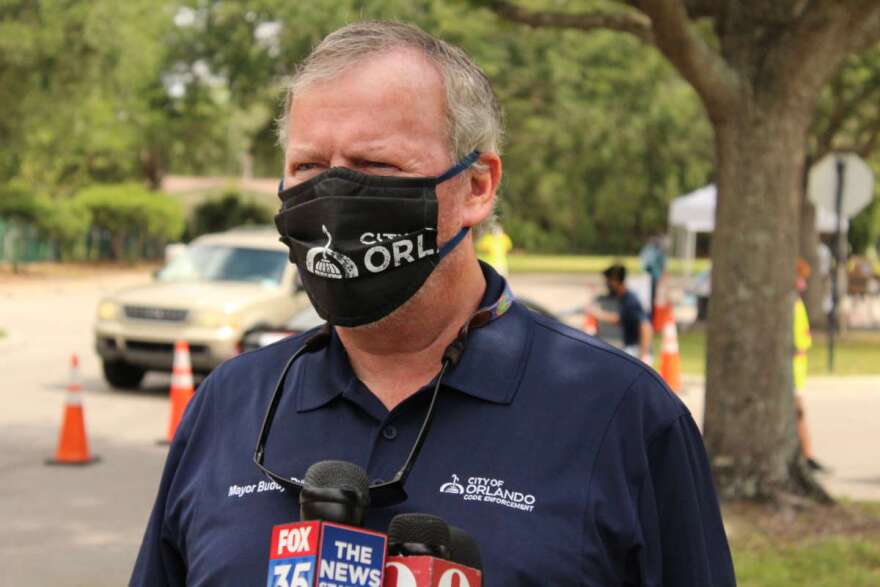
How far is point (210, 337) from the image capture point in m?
15.0

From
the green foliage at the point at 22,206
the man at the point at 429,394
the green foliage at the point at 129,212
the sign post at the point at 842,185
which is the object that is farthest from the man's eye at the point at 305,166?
the green foliage at the point at 129,212

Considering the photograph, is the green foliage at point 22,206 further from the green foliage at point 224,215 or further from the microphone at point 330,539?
the microphone at point 330,539

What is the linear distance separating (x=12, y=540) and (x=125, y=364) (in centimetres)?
736

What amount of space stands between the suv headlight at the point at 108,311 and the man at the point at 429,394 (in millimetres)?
13363

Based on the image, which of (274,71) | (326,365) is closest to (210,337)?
(326,365)

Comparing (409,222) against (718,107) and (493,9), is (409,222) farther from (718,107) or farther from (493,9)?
(493,9)

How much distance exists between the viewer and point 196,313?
15.2 meters

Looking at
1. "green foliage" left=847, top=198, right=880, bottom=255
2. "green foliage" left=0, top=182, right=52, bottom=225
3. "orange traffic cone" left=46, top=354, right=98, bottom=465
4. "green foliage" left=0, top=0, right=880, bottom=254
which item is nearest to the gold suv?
"orange traffic cone" left=46, top=354, right=98, bottom=465

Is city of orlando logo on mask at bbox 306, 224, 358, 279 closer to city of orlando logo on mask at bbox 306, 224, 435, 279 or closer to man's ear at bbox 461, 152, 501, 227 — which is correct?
city of orlando logo on mask at bbox 306, 224, 435, 279

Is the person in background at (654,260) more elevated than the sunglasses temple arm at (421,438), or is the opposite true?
the sunglasses temple arm at (421,438)

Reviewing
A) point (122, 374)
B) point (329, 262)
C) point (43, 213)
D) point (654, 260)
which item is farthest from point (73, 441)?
point (43, 213)

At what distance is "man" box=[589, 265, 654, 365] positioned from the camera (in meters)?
14.5

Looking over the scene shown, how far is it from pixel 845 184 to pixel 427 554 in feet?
59.6

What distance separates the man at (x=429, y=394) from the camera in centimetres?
217
